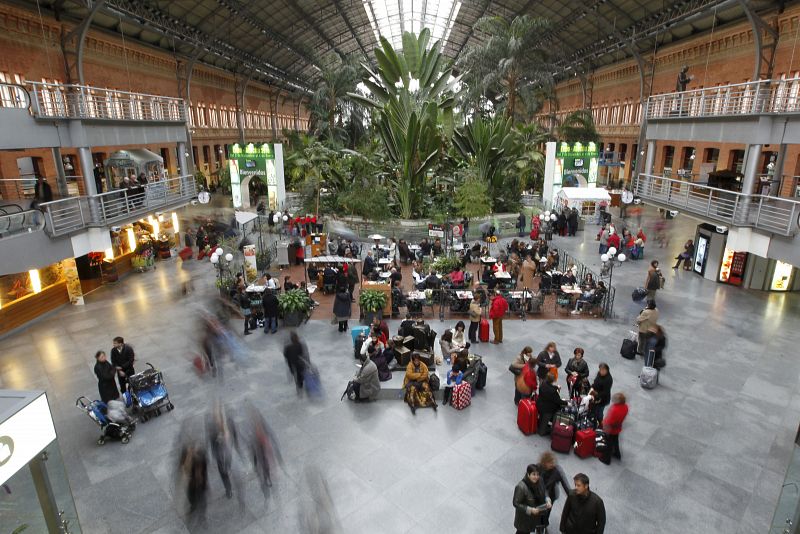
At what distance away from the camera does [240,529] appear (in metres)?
6.12

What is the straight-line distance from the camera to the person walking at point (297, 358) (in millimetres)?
8875

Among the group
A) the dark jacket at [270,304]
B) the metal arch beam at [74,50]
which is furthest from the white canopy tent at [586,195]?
the metal arch beam at [74,50]

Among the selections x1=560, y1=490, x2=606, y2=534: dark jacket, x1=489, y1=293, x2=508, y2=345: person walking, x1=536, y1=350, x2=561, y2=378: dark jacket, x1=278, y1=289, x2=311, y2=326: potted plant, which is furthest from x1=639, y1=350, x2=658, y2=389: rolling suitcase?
x1=278, y1=289, x2=311, y2=326: potted plant

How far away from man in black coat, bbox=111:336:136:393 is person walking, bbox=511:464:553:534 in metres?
7.27

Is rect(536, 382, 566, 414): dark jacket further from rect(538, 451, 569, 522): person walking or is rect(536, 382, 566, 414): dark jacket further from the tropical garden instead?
the tropical garden

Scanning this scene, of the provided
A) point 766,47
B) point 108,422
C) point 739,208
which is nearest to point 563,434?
point 108,422

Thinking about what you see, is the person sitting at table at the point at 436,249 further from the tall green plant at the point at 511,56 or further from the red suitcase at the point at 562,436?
the tall green plant at the point at 511,56

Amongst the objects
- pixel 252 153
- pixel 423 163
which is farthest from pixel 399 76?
pixel 252 153

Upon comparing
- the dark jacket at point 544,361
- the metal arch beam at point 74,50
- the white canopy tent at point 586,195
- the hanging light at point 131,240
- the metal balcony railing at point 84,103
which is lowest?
the dark jacket at point 544,361

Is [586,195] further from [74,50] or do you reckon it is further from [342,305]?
[74,50]

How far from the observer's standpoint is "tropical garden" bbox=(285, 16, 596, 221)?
22.7 m

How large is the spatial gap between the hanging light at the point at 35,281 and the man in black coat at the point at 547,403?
46.1ft

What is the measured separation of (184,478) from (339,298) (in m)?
5.95

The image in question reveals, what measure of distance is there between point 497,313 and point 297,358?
15.7 ft
